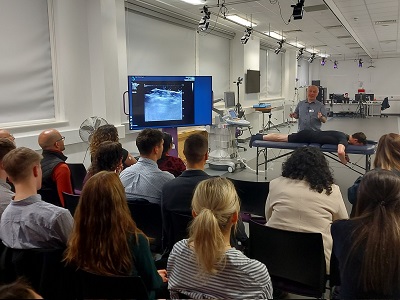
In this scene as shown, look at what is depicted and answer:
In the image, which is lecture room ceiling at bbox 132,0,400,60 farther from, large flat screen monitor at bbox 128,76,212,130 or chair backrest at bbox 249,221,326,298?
chair backrest at bbox 249,221,326,298

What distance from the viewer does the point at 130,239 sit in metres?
1.50

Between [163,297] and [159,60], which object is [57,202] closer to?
[163,297]

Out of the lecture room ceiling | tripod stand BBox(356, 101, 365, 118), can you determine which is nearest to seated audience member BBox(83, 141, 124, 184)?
the lecture room ceiling

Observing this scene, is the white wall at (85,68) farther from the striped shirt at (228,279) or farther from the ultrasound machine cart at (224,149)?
the striped shirt at (228,279)

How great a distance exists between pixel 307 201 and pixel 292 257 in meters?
0.33

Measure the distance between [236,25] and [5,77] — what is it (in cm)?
617

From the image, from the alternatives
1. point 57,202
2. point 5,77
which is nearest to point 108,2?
point 5,77

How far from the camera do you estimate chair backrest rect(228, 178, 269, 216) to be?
2.76 m

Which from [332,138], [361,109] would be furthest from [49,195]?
[361,109]

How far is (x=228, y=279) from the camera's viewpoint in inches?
51.1

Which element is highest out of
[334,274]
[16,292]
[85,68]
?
[85,68]

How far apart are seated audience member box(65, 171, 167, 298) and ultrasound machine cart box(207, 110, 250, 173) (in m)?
4.72

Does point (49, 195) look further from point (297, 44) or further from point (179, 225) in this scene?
point (297, 44)

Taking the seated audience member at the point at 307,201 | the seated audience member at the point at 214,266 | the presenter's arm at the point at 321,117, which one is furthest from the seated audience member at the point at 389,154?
the presenter's arm at the point at 321,117
